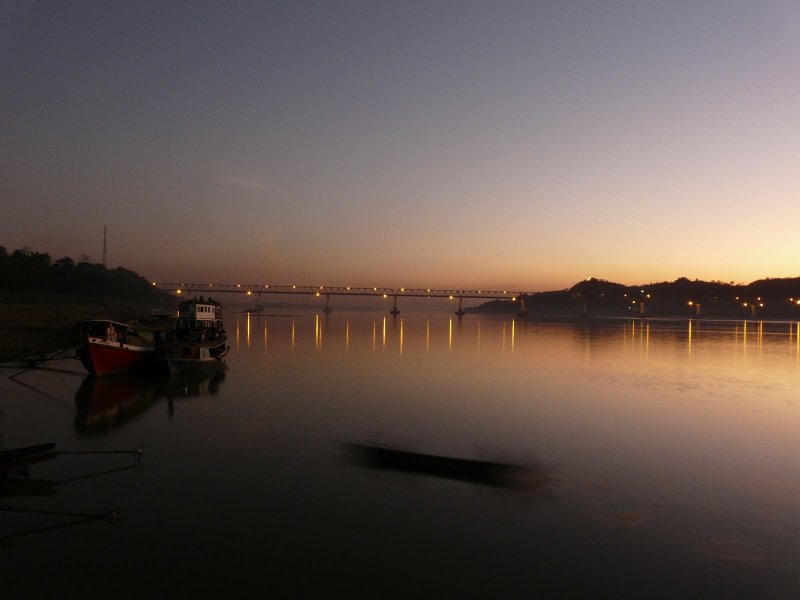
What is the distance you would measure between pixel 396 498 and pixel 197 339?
27.1 metres

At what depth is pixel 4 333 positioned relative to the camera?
159ft

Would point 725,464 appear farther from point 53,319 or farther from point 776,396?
point 53,319

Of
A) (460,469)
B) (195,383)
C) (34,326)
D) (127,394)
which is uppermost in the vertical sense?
(34,326)

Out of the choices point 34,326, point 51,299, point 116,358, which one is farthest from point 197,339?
point 51,299

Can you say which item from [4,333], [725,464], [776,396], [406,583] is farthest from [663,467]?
[4,333]

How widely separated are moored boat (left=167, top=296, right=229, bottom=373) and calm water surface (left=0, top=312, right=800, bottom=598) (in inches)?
163

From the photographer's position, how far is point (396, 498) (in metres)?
13.4

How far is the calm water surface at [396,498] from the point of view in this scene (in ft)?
32.1

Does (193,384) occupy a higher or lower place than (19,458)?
lower

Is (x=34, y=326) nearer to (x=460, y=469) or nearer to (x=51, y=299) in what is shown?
(x=51, y=299)

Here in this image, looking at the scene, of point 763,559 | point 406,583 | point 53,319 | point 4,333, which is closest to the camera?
point 406,583

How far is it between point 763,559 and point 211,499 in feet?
38.7

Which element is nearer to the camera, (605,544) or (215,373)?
(605,544)

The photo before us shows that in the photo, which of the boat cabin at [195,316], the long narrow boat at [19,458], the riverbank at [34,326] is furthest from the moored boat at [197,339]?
the long narrow boat at [19,458]
